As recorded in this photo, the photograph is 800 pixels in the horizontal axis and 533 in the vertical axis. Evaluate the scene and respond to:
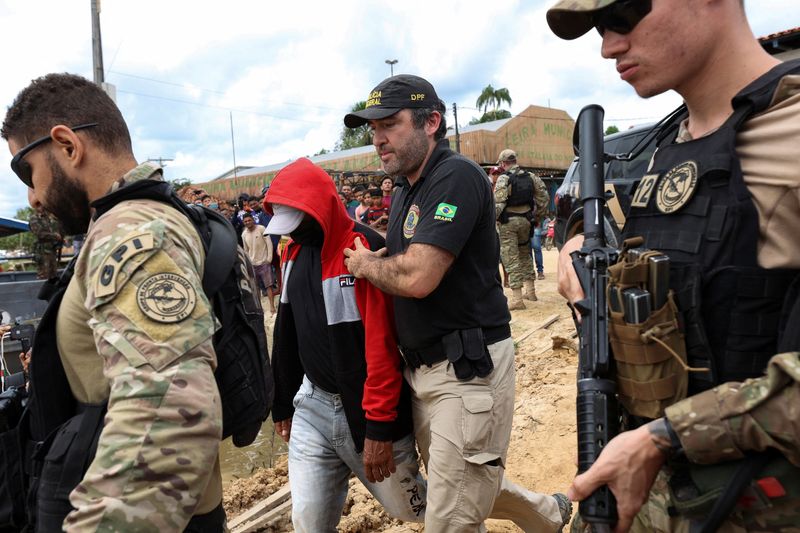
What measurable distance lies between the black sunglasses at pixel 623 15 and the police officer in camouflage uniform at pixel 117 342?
1140 mm

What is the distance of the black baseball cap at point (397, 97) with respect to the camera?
2.36 m

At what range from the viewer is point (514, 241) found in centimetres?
758

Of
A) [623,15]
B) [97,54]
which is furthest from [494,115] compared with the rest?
[623,15]

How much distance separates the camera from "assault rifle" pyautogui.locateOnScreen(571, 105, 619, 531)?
1.17 metres

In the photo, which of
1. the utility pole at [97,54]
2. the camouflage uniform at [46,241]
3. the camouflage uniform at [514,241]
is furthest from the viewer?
the utility pole at [97,54]

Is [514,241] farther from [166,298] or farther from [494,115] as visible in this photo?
[494,115]

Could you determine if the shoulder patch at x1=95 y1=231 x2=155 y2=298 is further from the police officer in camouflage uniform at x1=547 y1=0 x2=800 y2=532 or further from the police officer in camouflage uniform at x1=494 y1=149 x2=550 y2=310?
the police officer in camouflage uniform at x1=494 y1=149 x2=550 y2=310

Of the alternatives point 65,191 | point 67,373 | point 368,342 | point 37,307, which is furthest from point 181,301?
point 37,307

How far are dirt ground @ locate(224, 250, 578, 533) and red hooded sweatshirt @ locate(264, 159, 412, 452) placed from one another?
4.39ft

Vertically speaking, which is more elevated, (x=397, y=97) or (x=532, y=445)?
(x=397, y=97)

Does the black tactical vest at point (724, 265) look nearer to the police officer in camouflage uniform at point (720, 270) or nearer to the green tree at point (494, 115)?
the police officer in camouflage uniform at point (720, 270)

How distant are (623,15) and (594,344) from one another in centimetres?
78

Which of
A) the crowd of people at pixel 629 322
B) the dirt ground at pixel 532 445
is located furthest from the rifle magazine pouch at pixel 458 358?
the dirt ground at pixel 532 445

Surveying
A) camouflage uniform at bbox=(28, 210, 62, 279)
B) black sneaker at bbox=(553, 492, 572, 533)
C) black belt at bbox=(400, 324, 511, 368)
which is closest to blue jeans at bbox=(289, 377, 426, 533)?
black belt at bbox=(400, 324, 511, 368)
